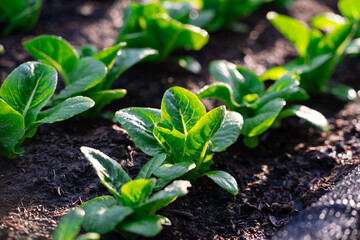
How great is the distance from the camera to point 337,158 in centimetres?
253

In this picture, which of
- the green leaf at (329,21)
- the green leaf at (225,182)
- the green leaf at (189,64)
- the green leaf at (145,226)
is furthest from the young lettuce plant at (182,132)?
the green leaf at (329,21)

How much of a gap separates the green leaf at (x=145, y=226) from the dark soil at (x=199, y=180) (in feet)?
0.57

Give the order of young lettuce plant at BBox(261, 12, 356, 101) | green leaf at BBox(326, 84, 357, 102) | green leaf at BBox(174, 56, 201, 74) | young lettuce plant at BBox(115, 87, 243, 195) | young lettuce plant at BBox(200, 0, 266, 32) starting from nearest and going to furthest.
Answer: young lettuce plant at BBox(115, 87, 243, 195) → young lettuce plant at BBox(261, 12, 356, 101) → green leaf at BBox(326, 84, 357, 102) → green leaf at BBox(174, 56, 201, 74) → young lettuce plant at BBox(200, 0, 266, 32)

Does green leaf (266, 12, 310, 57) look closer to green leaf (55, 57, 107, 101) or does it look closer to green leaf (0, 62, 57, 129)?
green leaf (55, 57, 107, 101)

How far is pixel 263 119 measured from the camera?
234 cm

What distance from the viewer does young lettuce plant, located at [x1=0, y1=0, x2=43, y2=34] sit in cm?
333

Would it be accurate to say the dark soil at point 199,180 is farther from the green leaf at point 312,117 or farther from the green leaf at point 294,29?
the green leaf at point 294,29

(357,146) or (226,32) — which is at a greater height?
(226,32)

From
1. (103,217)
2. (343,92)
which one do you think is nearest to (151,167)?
(103,217)

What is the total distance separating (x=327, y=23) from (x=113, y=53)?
1.97 metres

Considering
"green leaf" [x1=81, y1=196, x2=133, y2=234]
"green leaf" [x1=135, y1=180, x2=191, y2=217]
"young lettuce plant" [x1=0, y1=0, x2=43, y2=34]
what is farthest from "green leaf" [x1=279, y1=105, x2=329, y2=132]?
"young lettuce plant" [x1=0, y1=0, x2=43, y2=34]

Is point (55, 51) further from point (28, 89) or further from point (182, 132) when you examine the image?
point (182, 132)

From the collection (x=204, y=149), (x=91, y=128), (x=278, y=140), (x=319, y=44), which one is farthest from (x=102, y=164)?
(x=319, y=44)

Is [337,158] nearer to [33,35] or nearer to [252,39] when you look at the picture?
[252,39]
